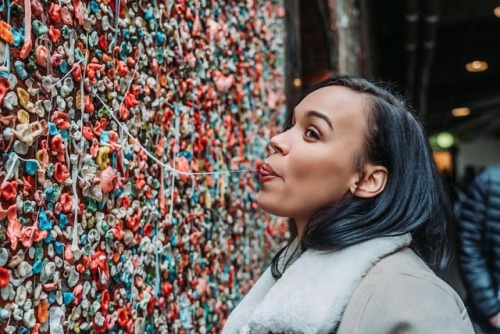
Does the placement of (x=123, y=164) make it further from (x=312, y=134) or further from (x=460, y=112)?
(x=460, y=112)

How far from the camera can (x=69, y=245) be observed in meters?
1.08

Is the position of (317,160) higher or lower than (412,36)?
lower

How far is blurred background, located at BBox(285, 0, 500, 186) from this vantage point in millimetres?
4703

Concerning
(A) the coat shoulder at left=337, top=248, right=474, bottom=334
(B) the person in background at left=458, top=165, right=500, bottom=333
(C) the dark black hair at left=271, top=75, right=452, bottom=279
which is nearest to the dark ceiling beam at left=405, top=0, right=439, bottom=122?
(B) the person in background at left=458, top=165, right=500, bottom=333

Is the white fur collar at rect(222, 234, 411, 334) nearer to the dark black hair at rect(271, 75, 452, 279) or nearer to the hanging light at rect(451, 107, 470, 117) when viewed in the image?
the dark black hair at rect(271, 75, 452, 279)

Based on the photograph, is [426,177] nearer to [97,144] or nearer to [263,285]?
[263,285]

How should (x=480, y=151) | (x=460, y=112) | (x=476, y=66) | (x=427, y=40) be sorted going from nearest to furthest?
(x=427, y=40)
(x=476, y=66)
(x=460, y=112)
(x=480, y=151)

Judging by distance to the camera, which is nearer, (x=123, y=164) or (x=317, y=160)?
(x=317, y=160)

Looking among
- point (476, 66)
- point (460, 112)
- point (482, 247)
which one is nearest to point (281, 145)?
Answer: point (482, 247)

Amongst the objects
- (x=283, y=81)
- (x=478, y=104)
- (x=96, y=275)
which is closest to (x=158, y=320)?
(x=96, y=275)

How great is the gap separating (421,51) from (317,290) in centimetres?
1105

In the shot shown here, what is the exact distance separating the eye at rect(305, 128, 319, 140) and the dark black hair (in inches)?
3.2

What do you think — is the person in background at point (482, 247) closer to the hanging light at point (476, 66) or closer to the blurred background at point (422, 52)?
the blurred background at point (422, 52)

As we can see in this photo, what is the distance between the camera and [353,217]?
3.39ft
